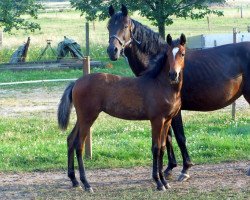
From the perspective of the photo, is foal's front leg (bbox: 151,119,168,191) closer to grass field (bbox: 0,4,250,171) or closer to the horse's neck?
the horse's neck

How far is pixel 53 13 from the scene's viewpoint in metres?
67.5

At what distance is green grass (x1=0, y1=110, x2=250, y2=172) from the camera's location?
9.69 meters

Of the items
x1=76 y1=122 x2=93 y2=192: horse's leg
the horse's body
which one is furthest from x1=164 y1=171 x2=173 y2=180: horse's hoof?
x1=76 y1=122 x2=93 y2=192: horse's leg

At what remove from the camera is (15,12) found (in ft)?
86.7

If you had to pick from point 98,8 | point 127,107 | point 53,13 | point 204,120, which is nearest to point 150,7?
point 98,8

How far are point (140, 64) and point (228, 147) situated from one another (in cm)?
230

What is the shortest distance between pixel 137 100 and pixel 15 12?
63.1 ft

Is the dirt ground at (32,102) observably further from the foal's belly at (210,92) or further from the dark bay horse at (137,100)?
the dark bay horse at (137,100)

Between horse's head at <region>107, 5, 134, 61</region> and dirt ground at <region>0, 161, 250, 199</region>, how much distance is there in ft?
5.30

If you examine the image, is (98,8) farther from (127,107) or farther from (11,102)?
(127,107)

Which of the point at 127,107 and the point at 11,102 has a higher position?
Result: the point at 127,107

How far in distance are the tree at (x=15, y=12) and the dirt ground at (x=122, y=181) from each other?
1744 centimetres

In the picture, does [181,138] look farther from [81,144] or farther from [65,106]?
[65,106]

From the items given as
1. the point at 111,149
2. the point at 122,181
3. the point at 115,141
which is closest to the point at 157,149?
the point at 122,181
